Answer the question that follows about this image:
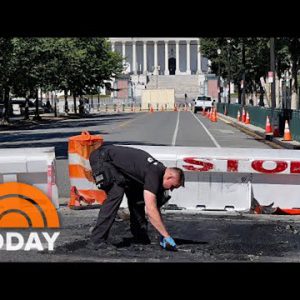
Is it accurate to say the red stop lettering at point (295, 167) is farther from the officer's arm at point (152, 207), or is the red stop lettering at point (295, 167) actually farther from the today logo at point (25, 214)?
the officer's arm at point (152, 207)

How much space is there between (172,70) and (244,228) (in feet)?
489

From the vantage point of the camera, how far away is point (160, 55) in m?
157

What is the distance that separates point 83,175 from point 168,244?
368 centimetres

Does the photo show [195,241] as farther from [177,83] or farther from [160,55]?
[160,55]

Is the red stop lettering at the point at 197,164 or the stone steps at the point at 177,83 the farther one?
the stone steps at the point at 177,83

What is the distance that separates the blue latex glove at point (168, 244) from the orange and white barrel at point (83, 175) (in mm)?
3300

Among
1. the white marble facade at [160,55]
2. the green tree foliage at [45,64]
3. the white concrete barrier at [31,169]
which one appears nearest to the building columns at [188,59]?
the white marble facade at [160,55]

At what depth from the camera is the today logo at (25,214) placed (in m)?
8.77

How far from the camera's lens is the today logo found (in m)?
8.77

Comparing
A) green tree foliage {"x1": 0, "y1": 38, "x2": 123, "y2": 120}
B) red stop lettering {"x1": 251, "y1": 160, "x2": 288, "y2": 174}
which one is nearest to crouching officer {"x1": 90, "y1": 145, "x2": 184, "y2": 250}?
red stop lettering {"x1": 251, "y1": 160, "x2": 288, "y2": 174}

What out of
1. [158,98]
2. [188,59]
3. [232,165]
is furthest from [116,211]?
[188,59]
